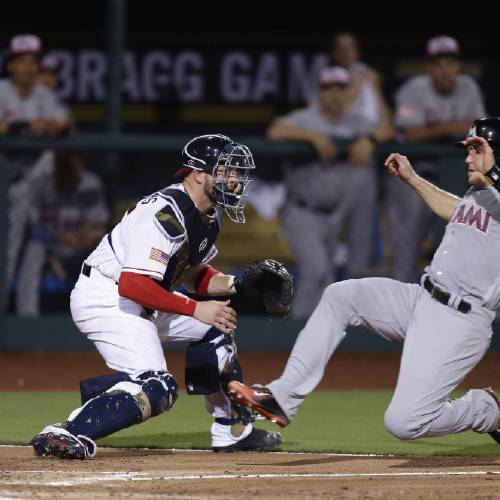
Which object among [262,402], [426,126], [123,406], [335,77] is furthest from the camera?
[426,126]

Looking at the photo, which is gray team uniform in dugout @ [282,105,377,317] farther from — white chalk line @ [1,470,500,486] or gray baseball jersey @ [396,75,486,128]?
white chalk line @ [1,470,500,486]

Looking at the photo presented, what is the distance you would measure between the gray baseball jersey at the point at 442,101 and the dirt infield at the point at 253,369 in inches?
70.5

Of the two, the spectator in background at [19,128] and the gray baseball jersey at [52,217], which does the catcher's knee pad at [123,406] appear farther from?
the spectator in background at [19,128]

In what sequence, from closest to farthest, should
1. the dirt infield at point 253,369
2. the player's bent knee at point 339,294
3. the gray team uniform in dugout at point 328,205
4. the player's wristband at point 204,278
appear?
the player's bent knee at point 339,294
the player's wristband at point 204,278
the dirt infield at point 253,369
the gray team uniform in dugout at point 328,205

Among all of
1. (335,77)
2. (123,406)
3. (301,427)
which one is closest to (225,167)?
(123,406)

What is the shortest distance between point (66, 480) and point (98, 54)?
8774 mm

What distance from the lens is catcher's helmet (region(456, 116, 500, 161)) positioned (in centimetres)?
583

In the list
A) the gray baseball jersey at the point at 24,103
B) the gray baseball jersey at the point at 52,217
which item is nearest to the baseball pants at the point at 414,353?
the gray baseball jersey at the point at 52,217

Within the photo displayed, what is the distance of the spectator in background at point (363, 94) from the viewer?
10578mm

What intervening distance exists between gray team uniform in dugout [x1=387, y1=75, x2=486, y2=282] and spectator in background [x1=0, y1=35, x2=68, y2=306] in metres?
2.54

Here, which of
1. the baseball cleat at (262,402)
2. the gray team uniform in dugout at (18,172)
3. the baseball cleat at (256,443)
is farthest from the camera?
the gray team uniform in dugout at (18,172)

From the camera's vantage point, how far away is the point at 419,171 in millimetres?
10398

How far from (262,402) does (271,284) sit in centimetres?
71

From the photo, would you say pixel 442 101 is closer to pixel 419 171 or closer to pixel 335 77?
pixel 419 171
